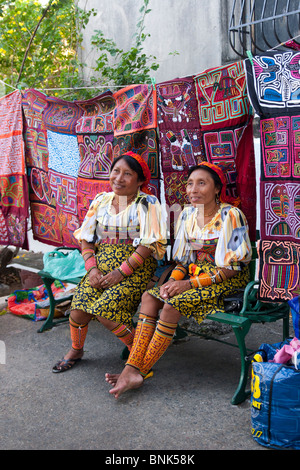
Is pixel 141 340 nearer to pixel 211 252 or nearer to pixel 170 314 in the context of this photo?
pixel 170 314

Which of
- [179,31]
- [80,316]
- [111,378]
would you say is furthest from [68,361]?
[179,31]

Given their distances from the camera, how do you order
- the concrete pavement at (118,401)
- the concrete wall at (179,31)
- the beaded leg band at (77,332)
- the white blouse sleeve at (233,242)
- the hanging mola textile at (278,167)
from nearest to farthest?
the concrete pavement at (118,401)
the hanging mola textile at (278,167)
the white blouse sleeve at (233,242)
the beaded leg band at (77,332)
the concrete wall at (179,31)

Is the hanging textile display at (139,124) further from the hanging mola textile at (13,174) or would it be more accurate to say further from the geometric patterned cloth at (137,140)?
the hanging mola textile at (13,174)

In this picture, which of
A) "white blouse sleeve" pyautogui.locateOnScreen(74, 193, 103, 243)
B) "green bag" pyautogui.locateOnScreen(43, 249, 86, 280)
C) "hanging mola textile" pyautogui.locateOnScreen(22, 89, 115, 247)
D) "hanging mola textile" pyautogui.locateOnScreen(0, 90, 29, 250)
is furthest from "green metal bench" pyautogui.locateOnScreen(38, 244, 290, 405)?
"hanging mola textile" pyautogui.locateOnScreen(0, 90, 29, 250)

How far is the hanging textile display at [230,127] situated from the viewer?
3391 millimetres

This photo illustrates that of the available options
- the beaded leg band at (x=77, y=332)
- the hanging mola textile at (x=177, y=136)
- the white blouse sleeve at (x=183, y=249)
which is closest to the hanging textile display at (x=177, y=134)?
the hanging mola textile at (x=177, y=136)

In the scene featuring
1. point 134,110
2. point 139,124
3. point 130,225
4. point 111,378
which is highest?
point 134,110

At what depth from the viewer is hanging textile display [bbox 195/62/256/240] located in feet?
11.1

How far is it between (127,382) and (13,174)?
2915mm

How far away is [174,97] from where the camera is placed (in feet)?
12.4

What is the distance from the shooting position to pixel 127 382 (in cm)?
324

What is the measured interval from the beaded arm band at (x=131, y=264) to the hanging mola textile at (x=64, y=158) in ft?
3.14

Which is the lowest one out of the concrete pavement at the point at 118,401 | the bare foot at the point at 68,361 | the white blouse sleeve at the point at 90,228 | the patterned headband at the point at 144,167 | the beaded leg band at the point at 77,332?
the concrete pavement at the point at 118,401
